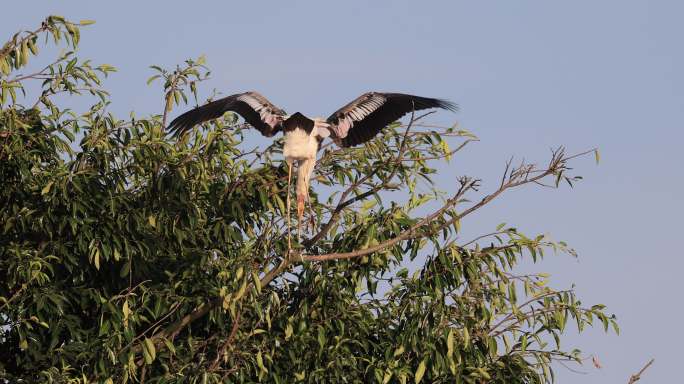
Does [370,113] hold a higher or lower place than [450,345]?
higher

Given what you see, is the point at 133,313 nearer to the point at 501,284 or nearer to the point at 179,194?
the point at 179,194

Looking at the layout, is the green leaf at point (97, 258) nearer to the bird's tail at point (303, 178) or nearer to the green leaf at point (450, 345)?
the bird's tail at point (303, 178)

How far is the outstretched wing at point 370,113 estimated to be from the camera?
944cm

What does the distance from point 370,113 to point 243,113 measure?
1089 millimetres

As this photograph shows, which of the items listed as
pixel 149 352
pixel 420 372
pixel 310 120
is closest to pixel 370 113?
pixel 310 120

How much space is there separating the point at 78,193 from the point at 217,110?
1.41m

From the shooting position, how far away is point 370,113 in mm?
9508

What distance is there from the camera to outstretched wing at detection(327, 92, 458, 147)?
9438 mm

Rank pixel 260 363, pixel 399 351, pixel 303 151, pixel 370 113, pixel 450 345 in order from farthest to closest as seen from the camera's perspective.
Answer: pixel 370 113
pixel 303 151
pixel 399 351
pixel 450 345
pixel 260 363

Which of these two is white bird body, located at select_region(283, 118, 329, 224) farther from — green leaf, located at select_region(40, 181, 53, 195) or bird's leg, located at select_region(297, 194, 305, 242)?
green leaf, located at select_region(40, 181, 53, 195)

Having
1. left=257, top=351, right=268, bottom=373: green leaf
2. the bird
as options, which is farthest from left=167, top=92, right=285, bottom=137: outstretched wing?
left=257, top=351, right=268, bottom=373: green leaf

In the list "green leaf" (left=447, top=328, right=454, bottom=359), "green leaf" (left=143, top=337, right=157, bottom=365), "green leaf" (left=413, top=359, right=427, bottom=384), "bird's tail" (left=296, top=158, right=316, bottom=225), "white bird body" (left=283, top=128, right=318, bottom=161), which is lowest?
"green leaf" (left=143, top=337, right=157, bottom=365)

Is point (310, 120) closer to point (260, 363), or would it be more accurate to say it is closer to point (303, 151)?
point (303, 151)

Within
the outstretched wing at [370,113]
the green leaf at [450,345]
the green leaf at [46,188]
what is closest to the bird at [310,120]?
the outstretched wing at [370,113]
